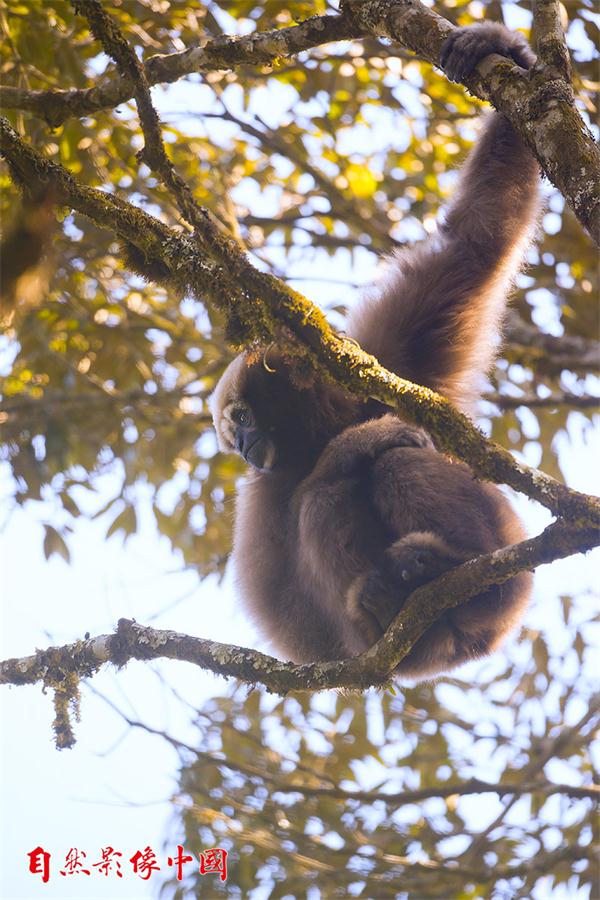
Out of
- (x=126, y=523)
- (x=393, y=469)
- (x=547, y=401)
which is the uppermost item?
(x=547, y=401)

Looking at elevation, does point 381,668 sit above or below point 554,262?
below

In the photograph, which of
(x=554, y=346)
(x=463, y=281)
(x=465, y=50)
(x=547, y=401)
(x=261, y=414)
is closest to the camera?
(x=465, y=50)

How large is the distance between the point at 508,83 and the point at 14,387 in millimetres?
6985

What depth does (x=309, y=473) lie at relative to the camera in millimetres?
5824

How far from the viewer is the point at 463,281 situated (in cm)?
557

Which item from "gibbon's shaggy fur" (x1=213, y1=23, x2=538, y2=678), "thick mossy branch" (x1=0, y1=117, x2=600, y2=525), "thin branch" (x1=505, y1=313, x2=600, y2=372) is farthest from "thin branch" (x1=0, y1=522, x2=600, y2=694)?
"thin branch" (x1=505, y1=313, x2=600, y2=372)

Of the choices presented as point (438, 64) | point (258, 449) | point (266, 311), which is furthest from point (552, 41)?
point (258, 449)

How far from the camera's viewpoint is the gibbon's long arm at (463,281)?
17.3 feet

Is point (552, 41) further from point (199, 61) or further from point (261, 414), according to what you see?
point (261, 414)

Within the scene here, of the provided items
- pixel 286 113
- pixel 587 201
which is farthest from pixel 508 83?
pixel 286 113

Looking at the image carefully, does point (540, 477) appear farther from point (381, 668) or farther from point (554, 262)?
point (554, 262)

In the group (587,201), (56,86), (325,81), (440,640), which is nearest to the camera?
(587,201)

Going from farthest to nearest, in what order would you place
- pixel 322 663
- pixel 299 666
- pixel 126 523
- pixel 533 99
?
pixel 126 523
pixel 322 663
pixel 299 666
pixel 533 99

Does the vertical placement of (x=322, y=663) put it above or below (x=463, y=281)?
below
